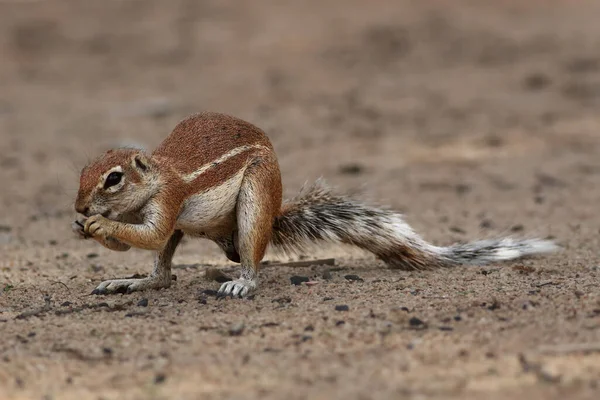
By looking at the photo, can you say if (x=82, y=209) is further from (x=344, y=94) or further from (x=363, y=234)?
(x=344, y=94)

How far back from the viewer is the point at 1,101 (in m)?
16.0

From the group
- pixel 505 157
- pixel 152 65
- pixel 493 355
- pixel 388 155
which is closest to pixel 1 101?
pixel 152 65

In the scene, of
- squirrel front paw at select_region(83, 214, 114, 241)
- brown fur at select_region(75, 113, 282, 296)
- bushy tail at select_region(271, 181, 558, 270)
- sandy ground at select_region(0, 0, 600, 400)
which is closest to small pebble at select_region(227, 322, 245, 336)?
sandy ground at select_region(0, 0, 600, 400)

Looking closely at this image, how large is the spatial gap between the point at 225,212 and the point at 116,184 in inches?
28.6

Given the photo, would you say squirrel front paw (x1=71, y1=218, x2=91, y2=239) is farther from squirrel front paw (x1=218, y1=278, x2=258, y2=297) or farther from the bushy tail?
the bushy tail

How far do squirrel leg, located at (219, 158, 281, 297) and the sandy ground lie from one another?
0.16 metres

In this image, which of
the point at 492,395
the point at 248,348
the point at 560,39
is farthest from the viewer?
the point at 560,39

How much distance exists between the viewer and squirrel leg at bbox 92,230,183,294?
235 inches

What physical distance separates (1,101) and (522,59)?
8.79 metres

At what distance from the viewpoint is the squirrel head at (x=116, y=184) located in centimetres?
531

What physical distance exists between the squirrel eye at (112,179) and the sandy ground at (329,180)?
0.72 meters

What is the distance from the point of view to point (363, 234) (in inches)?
251

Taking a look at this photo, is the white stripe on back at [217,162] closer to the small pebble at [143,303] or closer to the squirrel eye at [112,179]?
the squirrel eye at [112,179]

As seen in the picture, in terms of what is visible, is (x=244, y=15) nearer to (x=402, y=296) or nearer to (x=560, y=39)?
(x=560, y=39)
